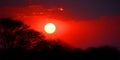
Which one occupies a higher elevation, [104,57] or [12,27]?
[12,27]

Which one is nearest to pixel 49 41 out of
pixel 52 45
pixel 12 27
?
pixel 52 45

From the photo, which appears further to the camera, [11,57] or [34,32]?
[34,32]

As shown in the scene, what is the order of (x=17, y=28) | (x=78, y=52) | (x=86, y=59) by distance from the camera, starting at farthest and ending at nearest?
(x=17, y=28)
(x=78, y=52)
(x=86, y=59)

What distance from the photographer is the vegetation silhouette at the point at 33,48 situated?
36844 millimetres

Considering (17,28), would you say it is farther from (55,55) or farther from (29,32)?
(55,55)

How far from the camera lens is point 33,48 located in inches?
1571

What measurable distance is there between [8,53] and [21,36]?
166 inches

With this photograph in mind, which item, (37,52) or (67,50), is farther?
(67,50)

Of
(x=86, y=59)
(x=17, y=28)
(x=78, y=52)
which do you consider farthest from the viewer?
(x=17, y=28)

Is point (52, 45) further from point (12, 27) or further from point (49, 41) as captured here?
point (12, 27)

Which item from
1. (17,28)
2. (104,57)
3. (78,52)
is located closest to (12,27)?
(17,28)

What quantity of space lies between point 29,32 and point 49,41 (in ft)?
7.54

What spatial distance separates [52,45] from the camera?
4172 cm

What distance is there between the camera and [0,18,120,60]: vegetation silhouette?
1451 inches
